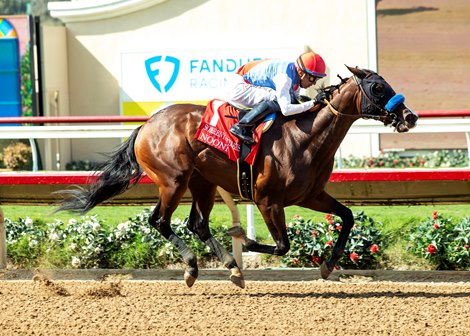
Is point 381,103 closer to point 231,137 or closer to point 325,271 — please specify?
point 231,137

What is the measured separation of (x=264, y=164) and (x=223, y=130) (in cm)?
36

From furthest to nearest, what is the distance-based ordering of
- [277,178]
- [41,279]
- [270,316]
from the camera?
[41,279]
[277,178]
[270,316]

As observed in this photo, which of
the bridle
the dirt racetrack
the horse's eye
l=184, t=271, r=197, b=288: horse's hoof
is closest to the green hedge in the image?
the dirt racetrack

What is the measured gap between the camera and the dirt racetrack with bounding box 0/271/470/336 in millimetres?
5309

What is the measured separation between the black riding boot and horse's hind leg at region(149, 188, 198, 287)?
1.95 feet

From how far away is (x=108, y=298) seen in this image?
20.9 feet

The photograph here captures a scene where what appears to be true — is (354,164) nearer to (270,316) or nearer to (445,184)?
(445,184)

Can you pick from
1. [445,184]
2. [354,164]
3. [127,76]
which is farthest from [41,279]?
[127,76]

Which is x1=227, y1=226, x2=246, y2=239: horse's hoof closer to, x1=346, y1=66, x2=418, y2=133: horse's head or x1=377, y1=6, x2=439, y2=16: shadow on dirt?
x1=346, y1=66, x2=418, y2=133: horse's head

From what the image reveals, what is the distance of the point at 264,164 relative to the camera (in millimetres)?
6402

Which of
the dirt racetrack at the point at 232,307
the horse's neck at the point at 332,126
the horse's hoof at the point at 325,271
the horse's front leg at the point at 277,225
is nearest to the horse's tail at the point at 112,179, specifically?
the dirt racetrack at the point at 232,307

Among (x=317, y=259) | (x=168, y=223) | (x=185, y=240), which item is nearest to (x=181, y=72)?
(x=185, y=240)

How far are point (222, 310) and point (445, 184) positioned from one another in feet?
7.11

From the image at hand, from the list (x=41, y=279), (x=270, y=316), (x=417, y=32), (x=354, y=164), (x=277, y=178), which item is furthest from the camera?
(x=417, y=32)
